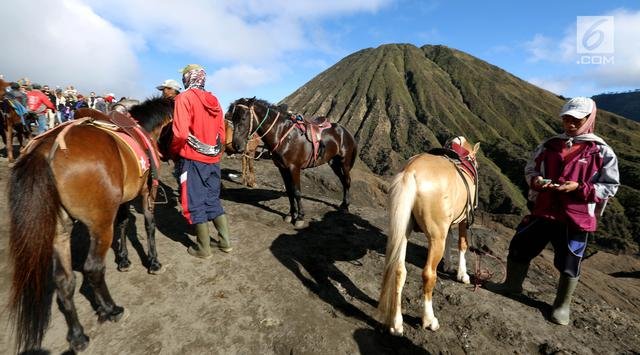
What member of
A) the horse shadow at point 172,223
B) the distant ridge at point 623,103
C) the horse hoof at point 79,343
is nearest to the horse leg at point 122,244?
the horse shadow at point 172,223

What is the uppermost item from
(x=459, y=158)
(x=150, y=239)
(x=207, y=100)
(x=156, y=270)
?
(x=207, y=100)

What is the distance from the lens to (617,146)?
48.6m

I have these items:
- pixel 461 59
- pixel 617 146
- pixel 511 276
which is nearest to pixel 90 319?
pixel 511 276

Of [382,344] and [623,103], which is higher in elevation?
[382,344]

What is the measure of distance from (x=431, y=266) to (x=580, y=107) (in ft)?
6.97

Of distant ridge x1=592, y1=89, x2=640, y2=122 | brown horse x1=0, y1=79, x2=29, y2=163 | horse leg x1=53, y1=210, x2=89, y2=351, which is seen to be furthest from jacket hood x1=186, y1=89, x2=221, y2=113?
distant ridge x1=592, y1=89, x2=640, y2=122

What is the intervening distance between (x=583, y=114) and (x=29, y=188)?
484 centimetres

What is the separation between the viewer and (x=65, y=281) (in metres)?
2.79

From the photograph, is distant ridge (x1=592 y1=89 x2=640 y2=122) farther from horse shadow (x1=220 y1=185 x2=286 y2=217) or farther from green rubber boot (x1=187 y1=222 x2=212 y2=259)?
green rubber boot (x1=187 y1=222 x2=212 y2=259)

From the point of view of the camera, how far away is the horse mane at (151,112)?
468 centimetres

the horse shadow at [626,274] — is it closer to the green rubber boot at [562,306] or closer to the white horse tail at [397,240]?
the green rubber boot at [562,306]

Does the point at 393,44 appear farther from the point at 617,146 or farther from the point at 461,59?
the point at 617,146

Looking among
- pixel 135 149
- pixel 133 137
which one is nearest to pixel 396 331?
pixel 135 149

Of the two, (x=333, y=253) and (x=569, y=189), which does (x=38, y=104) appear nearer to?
(x=333, y=253)
